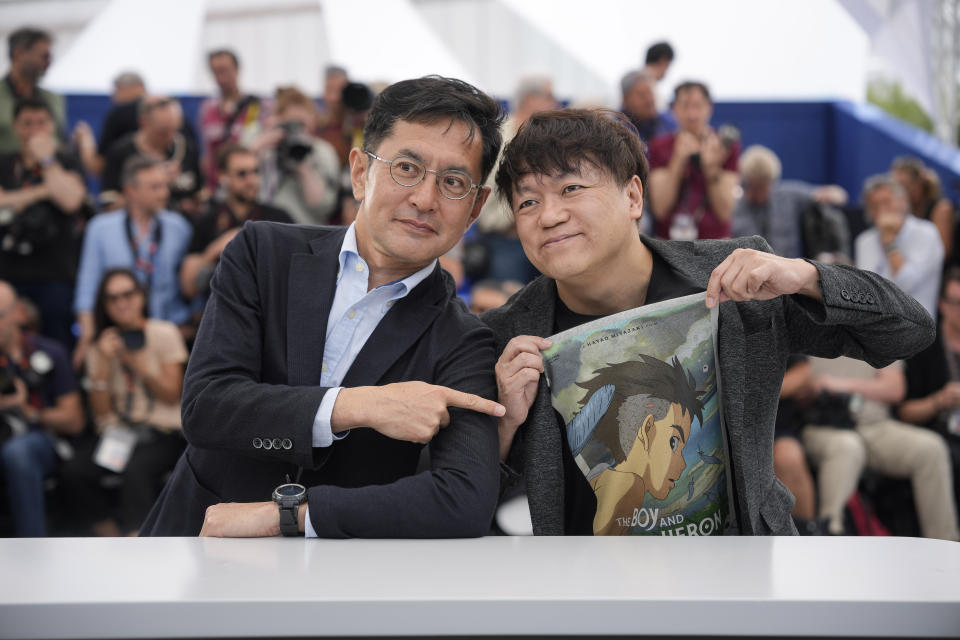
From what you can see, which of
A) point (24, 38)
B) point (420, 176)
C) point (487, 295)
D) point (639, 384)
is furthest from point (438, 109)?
point (24, 38)

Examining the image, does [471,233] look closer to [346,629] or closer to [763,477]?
[763,477]

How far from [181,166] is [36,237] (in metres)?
0.90

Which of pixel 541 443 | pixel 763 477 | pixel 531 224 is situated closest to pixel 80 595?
pixel 541 443

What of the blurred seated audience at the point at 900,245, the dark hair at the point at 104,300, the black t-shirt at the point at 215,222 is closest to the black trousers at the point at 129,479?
the dark hair at the point at 104,300

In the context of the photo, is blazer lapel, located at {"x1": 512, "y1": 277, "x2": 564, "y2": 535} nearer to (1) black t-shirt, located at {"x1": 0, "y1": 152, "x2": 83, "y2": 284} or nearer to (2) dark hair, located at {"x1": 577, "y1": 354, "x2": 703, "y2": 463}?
(2) dark hair, located at {"x1": 577, "y1": 354, "x2": 703, "y2": 463}

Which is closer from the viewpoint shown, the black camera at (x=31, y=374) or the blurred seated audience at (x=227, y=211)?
the black camera at (x=31, y=374)

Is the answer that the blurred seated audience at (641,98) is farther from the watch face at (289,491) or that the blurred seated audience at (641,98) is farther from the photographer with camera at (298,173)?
the watch face at (289,491)

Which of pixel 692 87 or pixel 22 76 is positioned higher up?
pixel 22 76

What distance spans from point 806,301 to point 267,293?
1050 mm

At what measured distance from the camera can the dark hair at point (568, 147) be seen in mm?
1833

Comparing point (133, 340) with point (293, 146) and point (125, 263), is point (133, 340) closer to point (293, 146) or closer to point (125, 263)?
point (125, 263)

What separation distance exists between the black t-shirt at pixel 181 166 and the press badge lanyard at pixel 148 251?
46 cm

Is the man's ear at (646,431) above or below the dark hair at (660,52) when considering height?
below

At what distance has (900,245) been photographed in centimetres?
520
